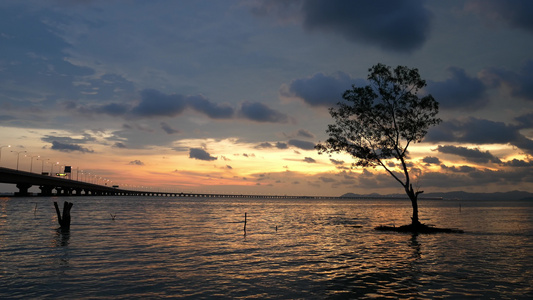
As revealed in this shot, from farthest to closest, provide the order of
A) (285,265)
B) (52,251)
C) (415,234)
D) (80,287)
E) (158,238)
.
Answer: (415,234) → (158,238) → (52,251) → (285,265) → (80,287)

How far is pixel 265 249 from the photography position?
36000 millimetres

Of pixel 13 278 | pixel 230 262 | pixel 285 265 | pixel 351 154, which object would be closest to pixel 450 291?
pixel 285 265

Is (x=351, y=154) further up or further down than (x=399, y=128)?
further down

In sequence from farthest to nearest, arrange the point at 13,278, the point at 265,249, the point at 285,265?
the point at 265,249, the point at 285,265, the point at 13,278

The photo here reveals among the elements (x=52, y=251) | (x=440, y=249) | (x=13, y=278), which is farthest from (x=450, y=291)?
(x=52, y=251)

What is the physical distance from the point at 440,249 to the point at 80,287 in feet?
105

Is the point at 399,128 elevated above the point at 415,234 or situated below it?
above

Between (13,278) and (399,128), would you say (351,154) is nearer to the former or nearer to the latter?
(399,128)

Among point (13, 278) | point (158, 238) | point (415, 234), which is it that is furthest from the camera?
point (415, 234)

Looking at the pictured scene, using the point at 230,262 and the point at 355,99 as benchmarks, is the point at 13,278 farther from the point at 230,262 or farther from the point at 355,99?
the point at 355,99

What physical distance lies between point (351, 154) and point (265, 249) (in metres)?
24.3

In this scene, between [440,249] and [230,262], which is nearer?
[230,262]

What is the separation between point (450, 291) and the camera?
20062 mm

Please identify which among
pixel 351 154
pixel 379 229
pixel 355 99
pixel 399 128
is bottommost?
pixel 379 229
